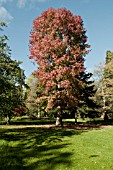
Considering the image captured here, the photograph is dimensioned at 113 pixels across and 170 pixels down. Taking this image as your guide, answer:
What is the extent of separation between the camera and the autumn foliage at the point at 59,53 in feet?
111

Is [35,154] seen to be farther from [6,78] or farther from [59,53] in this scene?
[59,53]

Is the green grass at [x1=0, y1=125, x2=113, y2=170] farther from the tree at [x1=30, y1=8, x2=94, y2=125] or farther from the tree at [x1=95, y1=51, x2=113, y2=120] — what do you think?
the tree at [x1=95, y1=51, x2=113, y2=120]

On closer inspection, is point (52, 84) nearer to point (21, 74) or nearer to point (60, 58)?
point (60, 58)

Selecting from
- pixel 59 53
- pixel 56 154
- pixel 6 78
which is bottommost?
pixel 56 154

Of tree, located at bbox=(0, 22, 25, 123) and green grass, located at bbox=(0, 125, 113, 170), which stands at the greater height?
tree, located at bbox=(0, 22, 25, 123)

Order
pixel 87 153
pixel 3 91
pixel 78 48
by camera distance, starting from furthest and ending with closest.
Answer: pixel 78 48, pixel 3 91, pixel 87 153

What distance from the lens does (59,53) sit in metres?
34.4

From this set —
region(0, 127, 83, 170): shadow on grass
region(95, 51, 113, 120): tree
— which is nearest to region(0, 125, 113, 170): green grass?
region(0, 127, 83, 170): shadow on grass

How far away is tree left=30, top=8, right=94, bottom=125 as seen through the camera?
33719mm

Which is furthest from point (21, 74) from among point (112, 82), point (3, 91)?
point (112, 82)

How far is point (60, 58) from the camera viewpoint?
33.6 meters

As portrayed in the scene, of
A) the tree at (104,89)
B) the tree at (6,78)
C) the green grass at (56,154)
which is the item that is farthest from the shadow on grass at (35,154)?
the tree at (104,89)

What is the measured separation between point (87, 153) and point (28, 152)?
397 cm

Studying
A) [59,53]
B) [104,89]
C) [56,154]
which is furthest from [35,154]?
[104,89]
